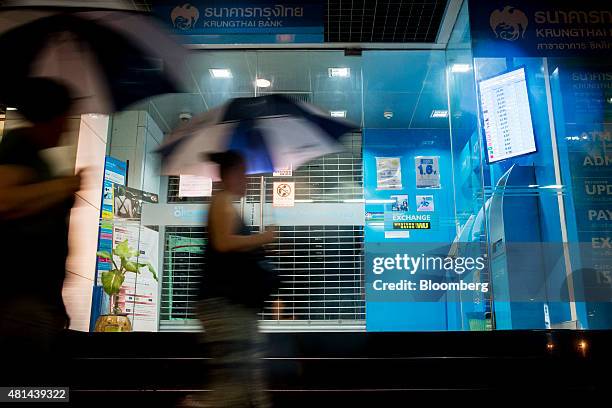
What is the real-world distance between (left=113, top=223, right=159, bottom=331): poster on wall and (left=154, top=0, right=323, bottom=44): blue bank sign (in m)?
2.07

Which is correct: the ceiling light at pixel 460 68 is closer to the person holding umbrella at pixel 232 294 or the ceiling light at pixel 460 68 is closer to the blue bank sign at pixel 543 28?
the blue bank sign at pixel 543 28

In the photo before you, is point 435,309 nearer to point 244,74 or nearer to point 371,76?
point 371,76

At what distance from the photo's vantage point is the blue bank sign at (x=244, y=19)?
18.6 ft

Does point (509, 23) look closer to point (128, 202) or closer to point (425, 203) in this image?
point (425, 203)

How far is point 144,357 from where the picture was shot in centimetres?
430

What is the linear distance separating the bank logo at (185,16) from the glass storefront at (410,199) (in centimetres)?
72

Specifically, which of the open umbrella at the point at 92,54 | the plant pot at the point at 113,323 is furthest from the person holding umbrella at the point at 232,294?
the plant pot at the point at 113,323

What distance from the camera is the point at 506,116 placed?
545 centimetres

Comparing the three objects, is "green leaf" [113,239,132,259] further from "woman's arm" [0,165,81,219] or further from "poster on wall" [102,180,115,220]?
"woman's arm" [0,165,81,219]

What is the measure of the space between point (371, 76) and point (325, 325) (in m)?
2.93

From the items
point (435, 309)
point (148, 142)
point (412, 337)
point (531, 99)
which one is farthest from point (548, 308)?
point (148, 142)

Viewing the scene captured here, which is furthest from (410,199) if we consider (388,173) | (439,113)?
(439,113)

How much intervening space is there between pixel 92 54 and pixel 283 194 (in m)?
3.79

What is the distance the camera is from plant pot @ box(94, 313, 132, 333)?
17.1 feet
